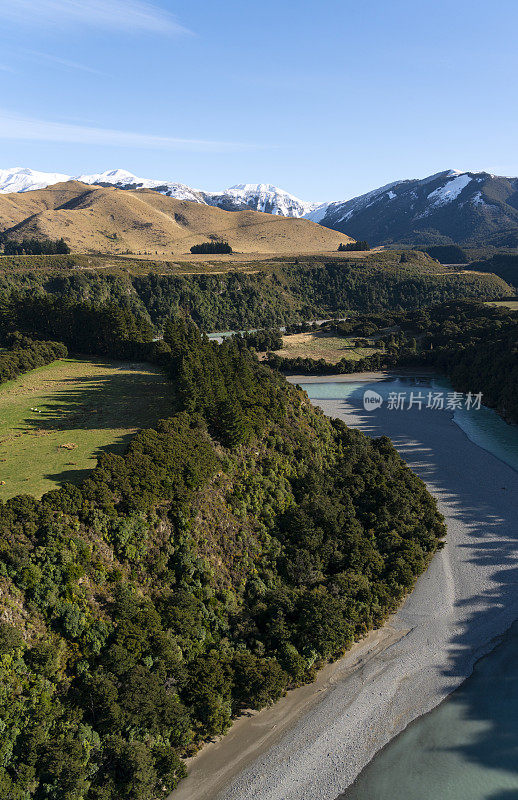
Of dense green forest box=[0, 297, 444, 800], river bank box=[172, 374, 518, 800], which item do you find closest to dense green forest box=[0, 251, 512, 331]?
dense green forest box=[0, 297, 444, 800]

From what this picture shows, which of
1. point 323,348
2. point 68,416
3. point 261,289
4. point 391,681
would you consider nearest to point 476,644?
point 391,681

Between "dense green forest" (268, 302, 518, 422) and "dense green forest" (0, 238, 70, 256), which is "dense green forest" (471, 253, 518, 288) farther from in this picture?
"dense green forest" (0, 238, 70, 256)

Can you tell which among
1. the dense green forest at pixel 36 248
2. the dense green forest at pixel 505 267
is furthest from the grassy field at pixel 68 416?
the dense green forest at pixel 505 267

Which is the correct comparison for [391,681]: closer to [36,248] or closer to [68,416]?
[68,416]

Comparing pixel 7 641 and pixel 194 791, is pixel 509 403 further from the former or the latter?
pixel 7 641

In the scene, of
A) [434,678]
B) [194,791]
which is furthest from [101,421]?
[434,678]

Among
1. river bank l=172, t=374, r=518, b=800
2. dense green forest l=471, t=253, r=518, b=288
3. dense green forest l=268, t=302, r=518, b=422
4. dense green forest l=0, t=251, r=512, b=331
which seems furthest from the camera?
dense green forest l=471, t=253, r=518, b=288
